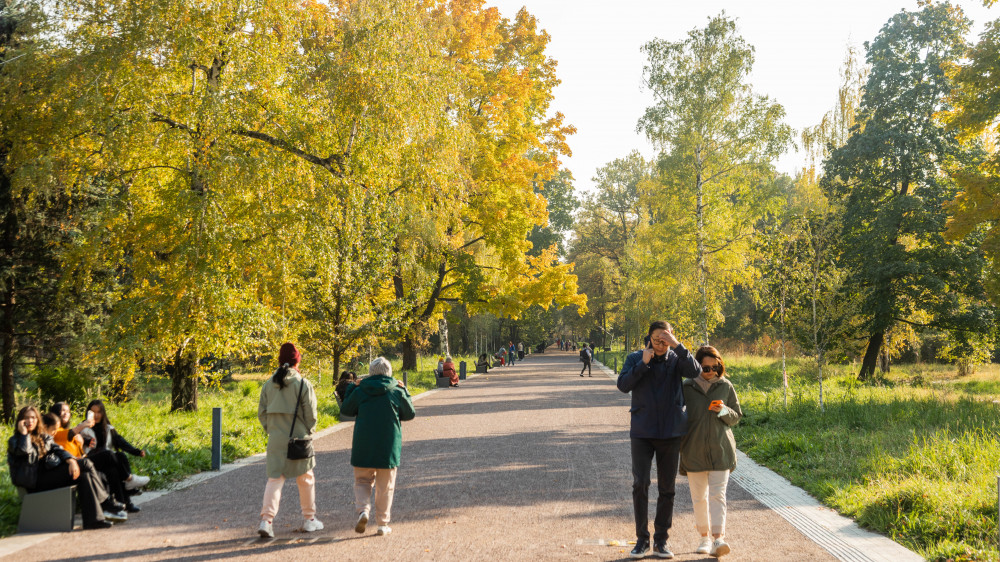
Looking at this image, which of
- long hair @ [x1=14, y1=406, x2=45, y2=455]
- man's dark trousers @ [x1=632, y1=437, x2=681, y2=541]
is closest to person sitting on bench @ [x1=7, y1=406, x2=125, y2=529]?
long hair @ [x1=14, y1=406, x2=45, y2=455]

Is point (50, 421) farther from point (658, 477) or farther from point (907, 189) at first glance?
point (907, 189)

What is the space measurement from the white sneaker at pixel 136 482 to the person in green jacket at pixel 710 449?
580 cm

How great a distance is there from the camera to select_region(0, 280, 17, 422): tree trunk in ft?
57.8

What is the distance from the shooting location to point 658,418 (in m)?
5.82

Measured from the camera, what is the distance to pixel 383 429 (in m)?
6.70

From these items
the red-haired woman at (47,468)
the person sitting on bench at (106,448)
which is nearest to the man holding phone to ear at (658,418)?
the red-haired woman at (47,468)

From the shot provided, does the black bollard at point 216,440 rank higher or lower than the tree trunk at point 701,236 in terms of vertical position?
lower

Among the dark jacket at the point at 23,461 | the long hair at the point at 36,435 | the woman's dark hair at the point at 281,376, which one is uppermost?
the woman's dark hair at the point at 281,376

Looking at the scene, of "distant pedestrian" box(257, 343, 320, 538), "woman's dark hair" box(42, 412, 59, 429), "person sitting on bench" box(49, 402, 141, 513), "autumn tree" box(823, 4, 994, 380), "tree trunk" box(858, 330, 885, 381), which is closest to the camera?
"distant pedestrian" box(257, 343, 320, 538)

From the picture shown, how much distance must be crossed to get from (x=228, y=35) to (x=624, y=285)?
41.2 meters

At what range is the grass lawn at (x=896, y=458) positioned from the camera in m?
6.25

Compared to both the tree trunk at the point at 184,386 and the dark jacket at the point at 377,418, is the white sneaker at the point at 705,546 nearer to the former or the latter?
the dark jacket at the point at 377,418

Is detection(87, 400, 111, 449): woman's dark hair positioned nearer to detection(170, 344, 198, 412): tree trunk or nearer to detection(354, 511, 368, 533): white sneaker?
detection(354, 511, 368, 533): white sneaker

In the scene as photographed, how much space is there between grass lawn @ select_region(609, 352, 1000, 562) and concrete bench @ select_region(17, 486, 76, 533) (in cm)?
737
